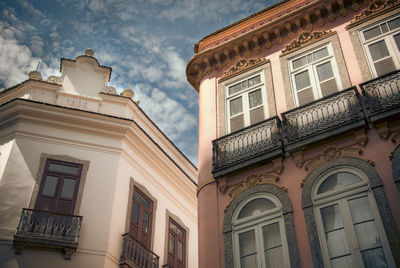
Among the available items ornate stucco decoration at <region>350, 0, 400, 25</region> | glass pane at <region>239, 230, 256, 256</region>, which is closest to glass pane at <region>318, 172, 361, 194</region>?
glass pane at <region>239, 230, 256, 256</region>

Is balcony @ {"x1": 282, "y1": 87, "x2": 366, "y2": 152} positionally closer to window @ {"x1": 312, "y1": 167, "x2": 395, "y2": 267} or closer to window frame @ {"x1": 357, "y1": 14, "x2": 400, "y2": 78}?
window @ {"x1": 312, "y1": 167, "x2": 395, "y2": 267}

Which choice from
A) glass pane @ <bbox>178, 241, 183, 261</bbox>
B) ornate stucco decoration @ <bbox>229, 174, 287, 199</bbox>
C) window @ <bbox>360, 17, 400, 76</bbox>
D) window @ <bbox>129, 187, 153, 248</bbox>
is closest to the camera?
ornate stucco decoration @ <bbox>229, 174, 287, 199</bbox>

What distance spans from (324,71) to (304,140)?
2.08 metres

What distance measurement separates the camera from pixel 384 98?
8.96 m

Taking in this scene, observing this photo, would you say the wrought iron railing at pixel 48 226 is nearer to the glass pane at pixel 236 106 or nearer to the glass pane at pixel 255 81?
the glass pane at pixel 236 106

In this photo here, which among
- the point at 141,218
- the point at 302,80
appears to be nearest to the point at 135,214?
the point at 141,218

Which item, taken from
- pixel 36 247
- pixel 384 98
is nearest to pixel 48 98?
pixel 36 247

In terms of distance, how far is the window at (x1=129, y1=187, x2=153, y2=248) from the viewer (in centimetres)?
1389

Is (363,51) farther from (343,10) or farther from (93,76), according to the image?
(93,76)

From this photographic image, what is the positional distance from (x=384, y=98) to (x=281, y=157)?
2262 millimetres

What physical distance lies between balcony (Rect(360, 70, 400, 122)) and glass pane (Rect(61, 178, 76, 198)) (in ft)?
26.7

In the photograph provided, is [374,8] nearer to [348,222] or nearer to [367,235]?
[348,222]

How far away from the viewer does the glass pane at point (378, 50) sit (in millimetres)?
9984

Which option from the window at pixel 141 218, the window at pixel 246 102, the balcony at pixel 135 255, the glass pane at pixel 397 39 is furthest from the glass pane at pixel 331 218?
the window at pixel 141 218
